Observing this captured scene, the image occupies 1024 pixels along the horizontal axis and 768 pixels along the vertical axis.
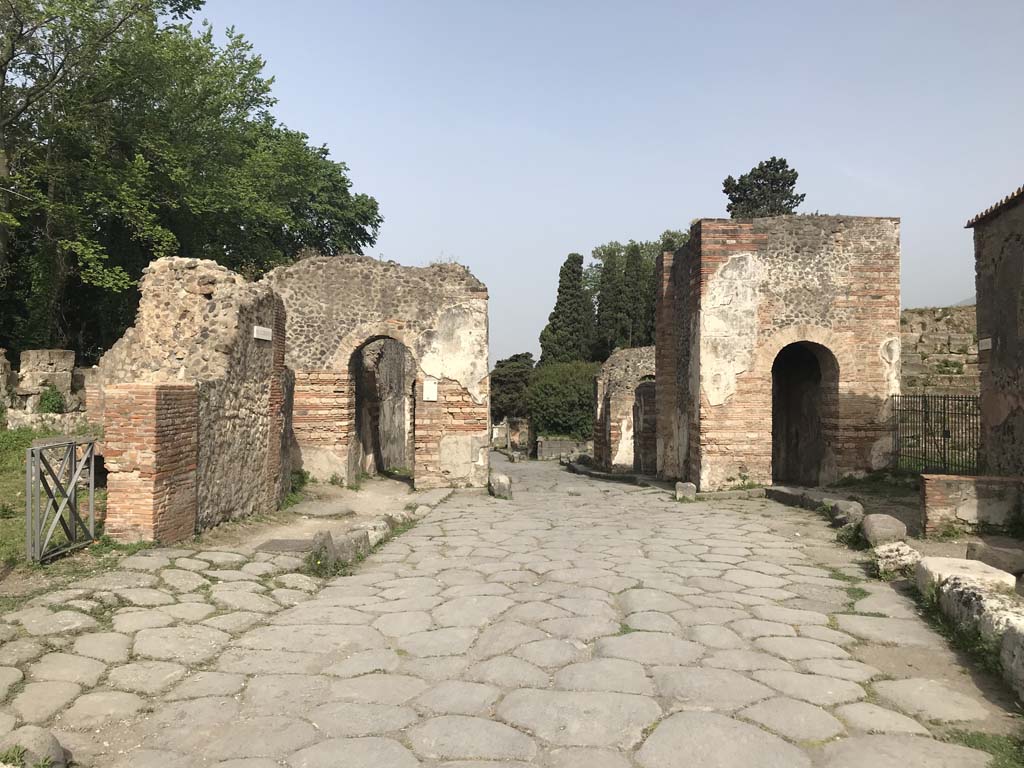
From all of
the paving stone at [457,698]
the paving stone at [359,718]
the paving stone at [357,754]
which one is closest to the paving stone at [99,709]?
the paving stone at [359,718]

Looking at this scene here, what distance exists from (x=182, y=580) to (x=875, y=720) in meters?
4.35

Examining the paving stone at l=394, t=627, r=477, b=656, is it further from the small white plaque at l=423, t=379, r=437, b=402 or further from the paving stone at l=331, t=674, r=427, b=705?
the small white plaque at l=423, t=379, r=437, b=402

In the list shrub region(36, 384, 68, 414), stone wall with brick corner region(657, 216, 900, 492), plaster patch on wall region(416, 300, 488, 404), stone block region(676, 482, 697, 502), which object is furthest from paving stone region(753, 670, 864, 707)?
shrub region(36, 384, 68, 414)

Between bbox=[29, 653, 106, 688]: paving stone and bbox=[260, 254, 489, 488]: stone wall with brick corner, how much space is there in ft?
26.2

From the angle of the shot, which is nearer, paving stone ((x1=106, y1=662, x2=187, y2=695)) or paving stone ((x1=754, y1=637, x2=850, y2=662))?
paving stone ((x1=106, y1=662, x2=187, y2=695))

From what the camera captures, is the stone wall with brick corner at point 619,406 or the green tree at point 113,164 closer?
the green tree at point 113,164

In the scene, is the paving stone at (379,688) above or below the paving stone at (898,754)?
below

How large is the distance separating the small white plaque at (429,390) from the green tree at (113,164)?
1085cm

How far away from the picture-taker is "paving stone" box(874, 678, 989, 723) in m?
3.14

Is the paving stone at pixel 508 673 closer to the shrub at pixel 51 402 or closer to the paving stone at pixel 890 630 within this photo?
the paving stone at pixel 890 630

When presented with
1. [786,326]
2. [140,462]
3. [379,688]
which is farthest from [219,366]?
[786,326]

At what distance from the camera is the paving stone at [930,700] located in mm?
3145

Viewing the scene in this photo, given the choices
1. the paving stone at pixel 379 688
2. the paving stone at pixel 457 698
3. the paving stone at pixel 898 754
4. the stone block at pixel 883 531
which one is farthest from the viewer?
the stone block at pixel 883 531

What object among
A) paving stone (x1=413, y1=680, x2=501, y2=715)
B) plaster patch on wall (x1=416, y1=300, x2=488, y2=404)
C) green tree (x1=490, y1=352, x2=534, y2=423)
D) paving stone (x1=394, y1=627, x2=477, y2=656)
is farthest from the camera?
green tree (x1=490, y1=352, x2=534, y2=423)
